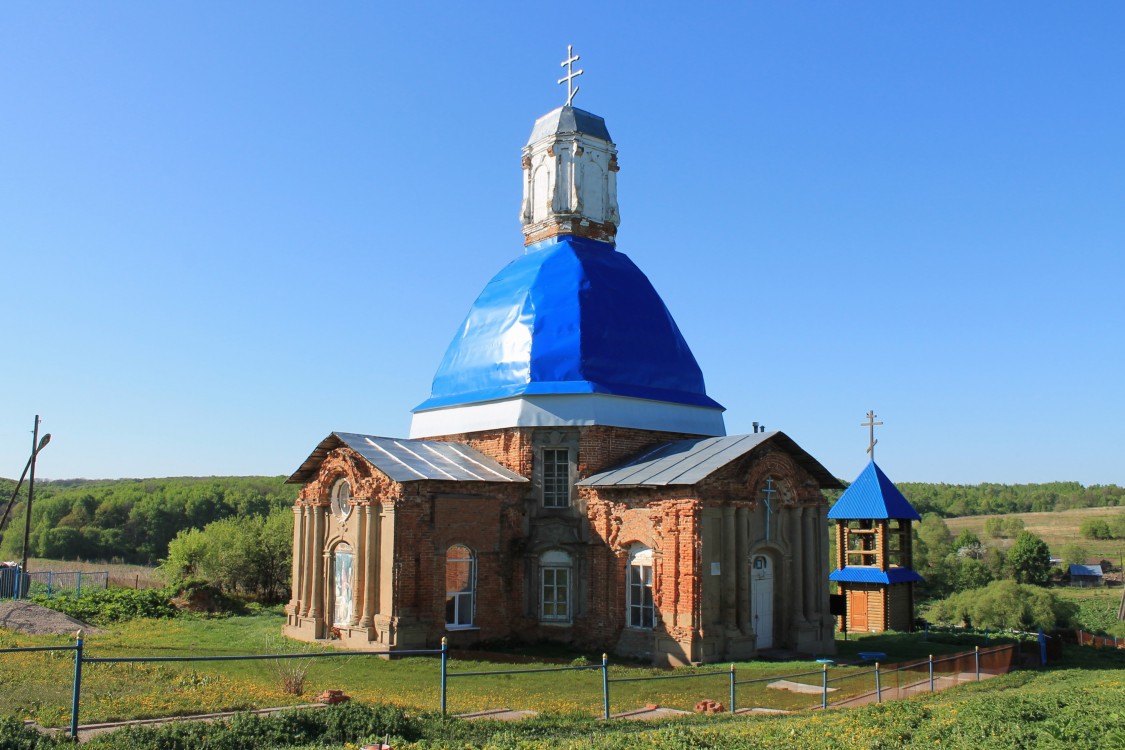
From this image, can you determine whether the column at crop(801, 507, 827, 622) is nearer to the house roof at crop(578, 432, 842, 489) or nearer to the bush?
the house roof at crop(578, 432, 842, 489)

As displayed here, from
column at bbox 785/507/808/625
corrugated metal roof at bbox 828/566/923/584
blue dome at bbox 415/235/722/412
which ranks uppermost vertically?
blue dome at bbox 415/235/722/412

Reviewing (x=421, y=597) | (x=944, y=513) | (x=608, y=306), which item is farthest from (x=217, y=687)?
(x=944, y=513)

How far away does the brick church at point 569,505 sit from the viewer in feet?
68.0

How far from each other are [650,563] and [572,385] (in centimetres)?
506

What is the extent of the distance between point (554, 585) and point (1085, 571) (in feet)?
241

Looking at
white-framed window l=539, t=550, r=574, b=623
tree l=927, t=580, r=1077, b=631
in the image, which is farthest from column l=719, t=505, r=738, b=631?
tree l=927, t=580, r=1077, b=631

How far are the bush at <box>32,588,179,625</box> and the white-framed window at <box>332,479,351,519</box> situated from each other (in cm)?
735

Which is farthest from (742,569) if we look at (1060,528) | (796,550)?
(1060,528)

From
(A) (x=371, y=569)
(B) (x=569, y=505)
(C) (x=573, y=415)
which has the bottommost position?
(A) (x=371, y=569)

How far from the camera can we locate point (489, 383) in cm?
2495

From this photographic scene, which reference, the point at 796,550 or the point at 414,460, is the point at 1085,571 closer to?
the point at 796,550

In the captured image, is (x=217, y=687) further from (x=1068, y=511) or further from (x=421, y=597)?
(x=1068, y=511)

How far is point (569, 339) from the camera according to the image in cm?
2425

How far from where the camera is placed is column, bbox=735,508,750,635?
2086 cm
